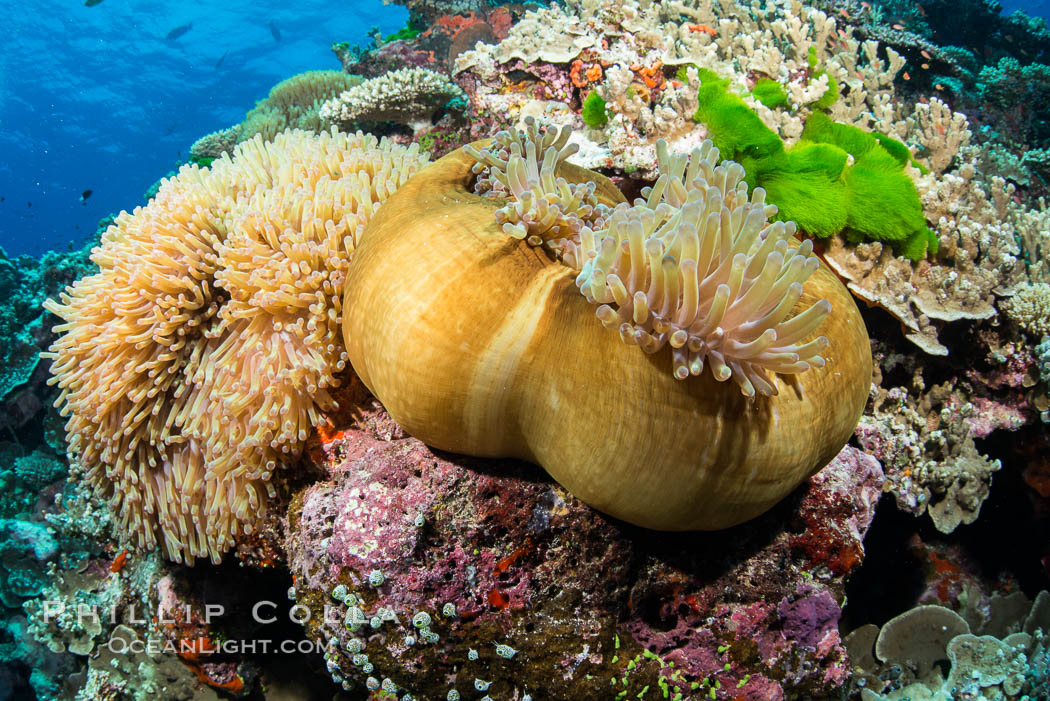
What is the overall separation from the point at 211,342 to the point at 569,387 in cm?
183

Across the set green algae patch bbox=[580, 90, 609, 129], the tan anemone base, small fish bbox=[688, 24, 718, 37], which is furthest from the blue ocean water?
the tan anemone base

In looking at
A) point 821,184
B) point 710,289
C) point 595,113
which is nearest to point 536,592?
point 710,289

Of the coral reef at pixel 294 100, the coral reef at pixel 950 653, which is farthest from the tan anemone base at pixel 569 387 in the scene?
the coral reef at pixel 294 100

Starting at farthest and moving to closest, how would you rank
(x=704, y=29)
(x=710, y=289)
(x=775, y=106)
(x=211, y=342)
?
(x=704, y=29) < (x=775, y=106) < (x=211, y=342) < (x=710, y=289)

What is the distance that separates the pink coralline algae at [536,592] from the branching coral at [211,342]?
18.2 inches

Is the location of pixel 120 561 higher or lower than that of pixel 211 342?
lower

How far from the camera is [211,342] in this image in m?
2.51

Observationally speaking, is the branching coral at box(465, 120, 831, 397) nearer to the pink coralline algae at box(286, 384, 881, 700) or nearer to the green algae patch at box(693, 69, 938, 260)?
the pink coralline algae at box(286, 384, 881, 700)

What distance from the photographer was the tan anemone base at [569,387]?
63.3 inches

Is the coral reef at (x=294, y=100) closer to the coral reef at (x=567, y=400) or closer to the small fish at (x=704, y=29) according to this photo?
the coral reef at (x=567, y=400)

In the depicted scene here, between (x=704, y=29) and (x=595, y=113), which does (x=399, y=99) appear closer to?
(x=595, y=113)

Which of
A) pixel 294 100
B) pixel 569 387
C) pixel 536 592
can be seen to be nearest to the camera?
pixel 569 387

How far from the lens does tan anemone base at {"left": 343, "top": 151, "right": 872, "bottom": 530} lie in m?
1.61

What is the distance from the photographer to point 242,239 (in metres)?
2.34
